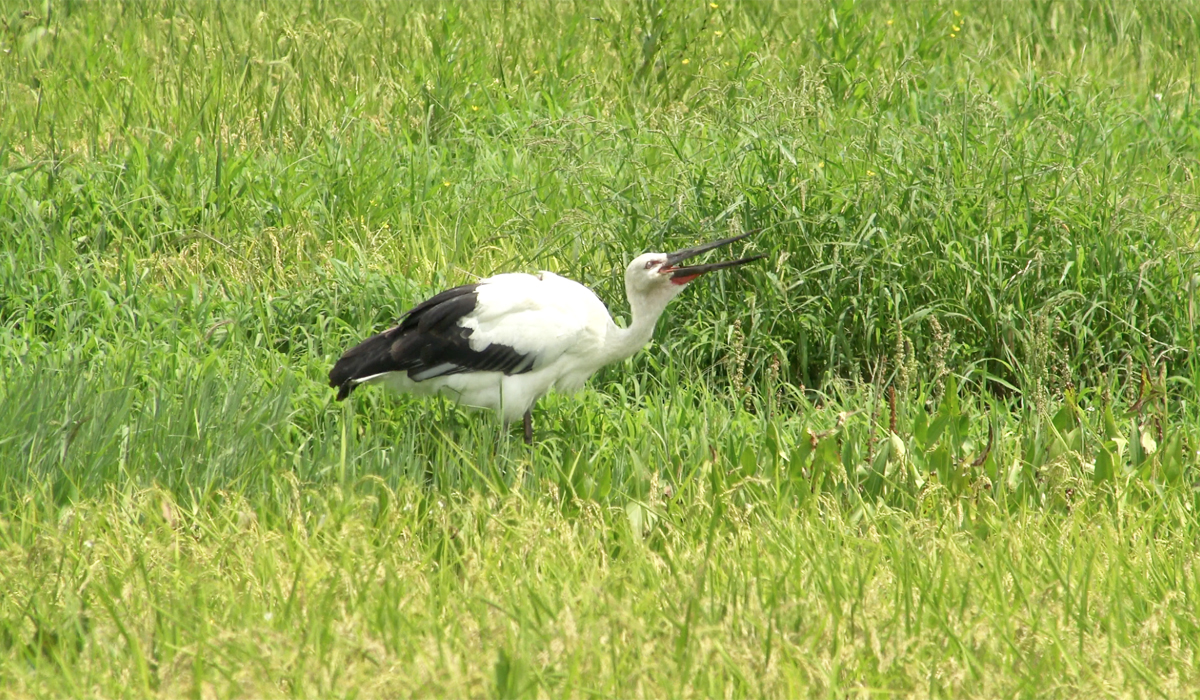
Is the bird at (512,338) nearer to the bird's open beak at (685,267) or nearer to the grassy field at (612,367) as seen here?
the bird's open beak at (685,267)

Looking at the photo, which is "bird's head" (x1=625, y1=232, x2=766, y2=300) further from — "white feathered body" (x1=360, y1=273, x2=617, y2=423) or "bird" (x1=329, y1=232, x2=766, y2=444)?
"white feathered body" (x1=360, y1=273, x2=617, y2=423)

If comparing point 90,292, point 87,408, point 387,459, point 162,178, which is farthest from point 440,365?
point 162,178

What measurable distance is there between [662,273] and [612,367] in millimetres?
671

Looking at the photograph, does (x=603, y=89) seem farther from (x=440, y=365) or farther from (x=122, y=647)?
(x=122, y=647)

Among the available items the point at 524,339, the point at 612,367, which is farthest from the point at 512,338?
the point at 612,367

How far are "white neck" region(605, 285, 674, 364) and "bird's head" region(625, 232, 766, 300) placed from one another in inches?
0.6

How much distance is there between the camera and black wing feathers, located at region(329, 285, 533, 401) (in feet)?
14.1

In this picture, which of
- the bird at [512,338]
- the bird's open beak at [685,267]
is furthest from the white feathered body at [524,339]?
the bird's open beak at [685,267]

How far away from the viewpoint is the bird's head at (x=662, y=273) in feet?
14.5

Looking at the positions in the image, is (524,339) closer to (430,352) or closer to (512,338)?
(512,338)

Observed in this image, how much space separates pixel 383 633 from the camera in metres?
2.80

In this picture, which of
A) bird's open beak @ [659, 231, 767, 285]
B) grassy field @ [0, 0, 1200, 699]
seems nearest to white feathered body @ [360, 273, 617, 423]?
grassy field @ [0, 0, 1200, 699]

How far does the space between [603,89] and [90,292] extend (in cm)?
316

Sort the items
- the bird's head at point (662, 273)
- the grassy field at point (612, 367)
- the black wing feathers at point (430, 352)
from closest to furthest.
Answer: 1. the grassy field at point (612, 367)
2. the black wing feathers at point (430, 352)
3. the bird's head at point (662, 273)
